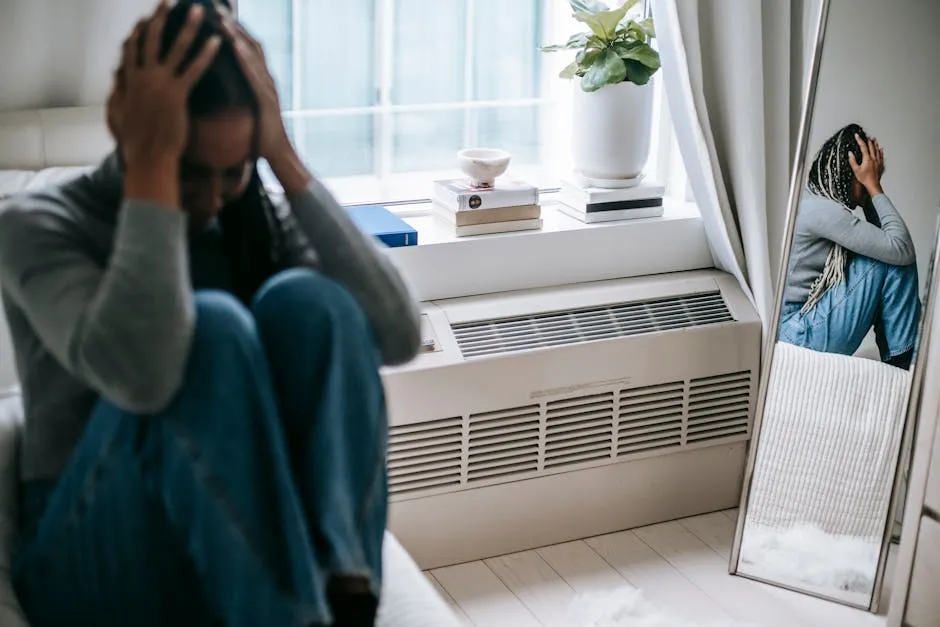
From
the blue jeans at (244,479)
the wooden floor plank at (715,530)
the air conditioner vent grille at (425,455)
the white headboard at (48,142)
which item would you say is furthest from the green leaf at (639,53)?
the blue jeans at (244,479)

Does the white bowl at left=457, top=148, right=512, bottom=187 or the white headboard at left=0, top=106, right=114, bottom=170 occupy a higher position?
the white headboard at left=0, top=106, right=114, bottom=170

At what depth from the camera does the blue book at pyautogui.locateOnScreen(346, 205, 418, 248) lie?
2.25 m

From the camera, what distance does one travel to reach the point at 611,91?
8.29ft

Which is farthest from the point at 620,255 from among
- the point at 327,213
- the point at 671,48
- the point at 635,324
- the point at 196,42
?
the point at 196,42

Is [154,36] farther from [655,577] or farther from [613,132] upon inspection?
[655,577]

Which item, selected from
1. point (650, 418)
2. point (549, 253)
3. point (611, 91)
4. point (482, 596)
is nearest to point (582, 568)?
point (482, 596)

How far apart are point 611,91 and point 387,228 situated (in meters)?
0.61

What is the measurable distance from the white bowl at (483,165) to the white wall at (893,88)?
2.05ft

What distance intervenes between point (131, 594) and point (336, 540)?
227mm

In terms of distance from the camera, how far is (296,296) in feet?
3.59

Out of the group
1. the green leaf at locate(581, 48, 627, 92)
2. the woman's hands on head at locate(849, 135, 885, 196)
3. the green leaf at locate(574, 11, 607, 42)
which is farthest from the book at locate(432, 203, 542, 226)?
the woman's hands on head at locate(849, 135, 885, 196)

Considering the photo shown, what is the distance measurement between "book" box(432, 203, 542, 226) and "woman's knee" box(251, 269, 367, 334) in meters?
1.34

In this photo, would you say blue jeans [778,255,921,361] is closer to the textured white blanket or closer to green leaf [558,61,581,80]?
the textured white blanket

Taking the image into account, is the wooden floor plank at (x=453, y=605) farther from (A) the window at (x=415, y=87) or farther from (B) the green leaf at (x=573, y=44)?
(B) the green leaf at (x=573, y=44)
